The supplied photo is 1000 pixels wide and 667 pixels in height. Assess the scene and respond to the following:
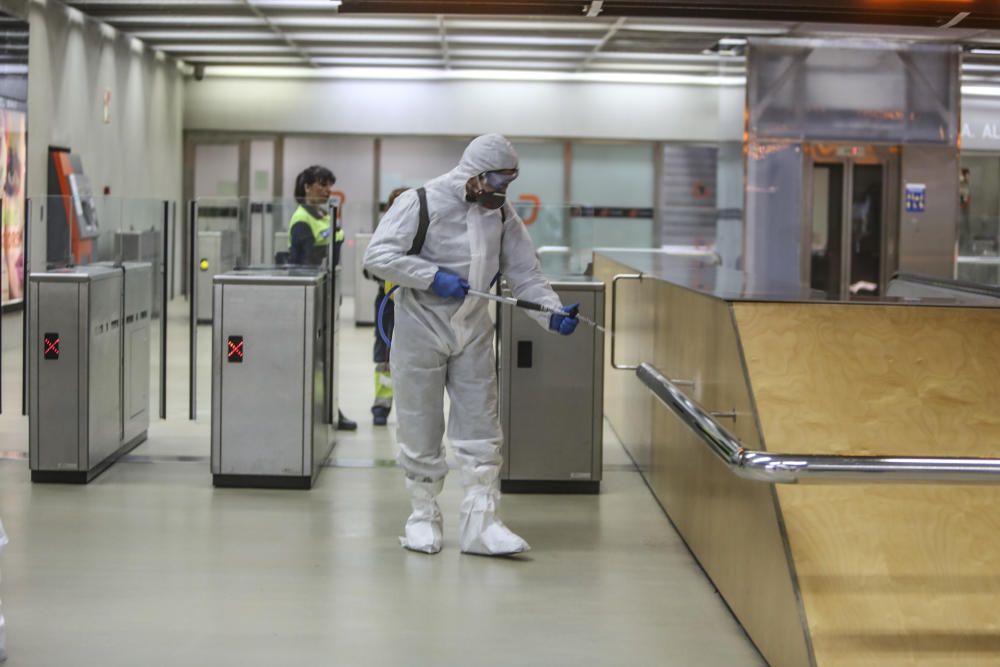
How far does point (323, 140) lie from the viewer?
19.8 meters

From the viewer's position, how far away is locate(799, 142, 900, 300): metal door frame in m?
12.7

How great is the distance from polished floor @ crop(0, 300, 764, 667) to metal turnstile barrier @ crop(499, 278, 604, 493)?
0.21 m

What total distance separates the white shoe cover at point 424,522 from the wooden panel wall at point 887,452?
159 cm

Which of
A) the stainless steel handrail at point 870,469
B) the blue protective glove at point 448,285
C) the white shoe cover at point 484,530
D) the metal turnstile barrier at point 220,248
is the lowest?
the white shoe cover at point 484,530

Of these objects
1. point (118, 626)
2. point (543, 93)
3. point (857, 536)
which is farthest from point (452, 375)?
point (543, 93)

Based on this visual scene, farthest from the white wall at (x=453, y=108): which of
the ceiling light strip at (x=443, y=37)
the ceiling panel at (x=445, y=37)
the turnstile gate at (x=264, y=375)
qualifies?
the turnstile gate at (x=264, y=375)

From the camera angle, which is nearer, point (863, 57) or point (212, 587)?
point (212, 587)

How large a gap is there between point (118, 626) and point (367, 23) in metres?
11.0

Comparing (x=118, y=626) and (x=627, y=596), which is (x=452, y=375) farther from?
(x=118, y=626)

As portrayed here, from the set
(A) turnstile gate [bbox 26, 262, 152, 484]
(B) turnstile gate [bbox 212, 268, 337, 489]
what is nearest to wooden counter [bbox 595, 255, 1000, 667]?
(B) turnstile gate [bbox 212, 268, 337, 489]

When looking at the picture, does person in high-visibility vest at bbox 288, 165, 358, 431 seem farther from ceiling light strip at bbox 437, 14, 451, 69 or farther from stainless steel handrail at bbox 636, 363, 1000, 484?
ceiling light strip at bbox 437, 14, 451, 69

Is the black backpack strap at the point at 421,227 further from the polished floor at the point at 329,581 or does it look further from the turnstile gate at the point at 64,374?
the turnstile gate at the point at 64,374

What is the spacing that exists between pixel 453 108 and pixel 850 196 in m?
7.83

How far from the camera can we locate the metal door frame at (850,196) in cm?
1270
